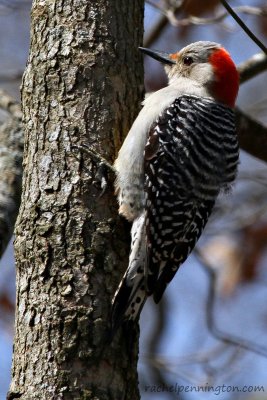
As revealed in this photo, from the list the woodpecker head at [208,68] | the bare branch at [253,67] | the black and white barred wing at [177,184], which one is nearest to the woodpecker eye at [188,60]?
the woodpecker head at [208,68]

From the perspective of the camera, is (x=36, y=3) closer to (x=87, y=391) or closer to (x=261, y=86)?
(x=87, y=391)

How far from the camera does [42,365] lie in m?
3.81

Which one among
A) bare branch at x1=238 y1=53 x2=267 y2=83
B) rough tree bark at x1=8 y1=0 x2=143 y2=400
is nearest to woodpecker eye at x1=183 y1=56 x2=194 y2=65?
bare branch at x1=238 y1=53 x2=267 y2=83

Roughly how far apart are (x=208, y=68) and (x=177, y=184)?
3.95 feet

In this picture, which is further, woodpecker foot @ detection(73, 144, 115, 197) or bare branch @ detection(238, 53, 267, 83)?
bare branch @ detection(238, 53, 267, 83)

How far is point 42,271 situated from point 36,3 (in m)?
1.74

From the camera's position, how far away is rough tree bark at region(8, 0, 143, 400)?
12.6 ft

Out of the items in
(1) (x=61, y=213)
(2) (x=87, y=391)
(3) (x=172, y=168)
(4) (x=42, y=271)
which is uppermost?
(3) (x=172, y=168)

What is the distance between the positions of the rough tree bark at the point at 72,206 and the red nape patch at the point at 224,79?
680 millimetres

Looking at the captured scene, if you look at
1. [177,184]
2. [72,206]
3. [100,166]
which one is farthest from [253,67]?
[72,206]

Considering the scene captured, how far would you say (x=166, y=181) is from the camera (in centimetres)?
445

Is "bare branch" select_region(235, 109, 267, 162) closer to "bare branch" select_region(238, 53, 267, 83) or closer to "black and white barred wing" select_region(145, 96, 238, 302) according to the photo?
"bare branch" select_region(238, 53, 267, 83)

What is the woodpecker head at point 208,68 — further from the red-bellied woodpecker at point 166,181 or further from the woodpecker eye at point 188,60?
the red-bellied woodpecker at point 166,181

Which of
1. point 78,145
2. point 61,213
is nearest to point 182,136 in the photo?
point 78,145
